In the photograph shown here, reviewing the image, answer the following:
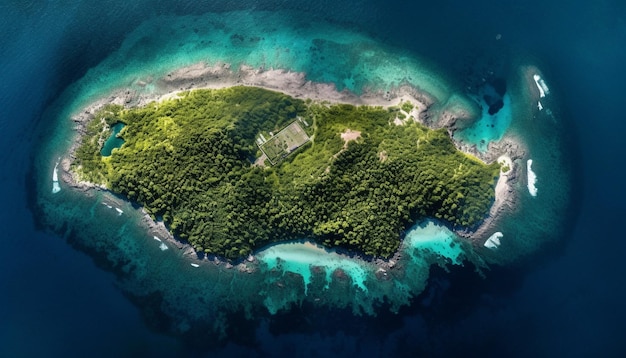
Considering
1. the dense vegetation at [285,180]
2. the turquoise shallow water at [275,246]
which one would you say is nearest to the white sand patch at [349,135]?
the dense vegetation at [285,180]

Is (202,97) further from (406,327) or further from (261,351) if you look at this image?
(406,327)

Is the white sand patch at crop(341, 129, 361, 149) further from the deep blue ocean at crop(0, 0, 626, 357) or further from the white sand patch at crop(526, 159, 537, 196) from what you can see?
the white sand patch at crop(526, 159, 537, 196)

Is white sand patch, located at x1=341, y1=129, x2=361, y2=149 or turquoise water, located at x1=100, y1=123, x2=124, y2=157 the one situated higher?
white sand patch, located at x1=341, y1=129, x2=361, y2=149

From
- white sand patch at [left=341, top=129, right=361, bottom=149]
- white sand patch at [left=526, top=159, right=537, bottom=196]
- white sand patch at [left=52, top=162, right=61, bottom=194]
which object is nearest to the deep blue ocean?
white sand patch at [left=52, top=162, right=61, bottom=194]

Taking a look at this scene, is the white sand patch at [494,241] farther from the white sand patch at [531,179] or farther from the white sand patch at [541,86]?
the white sand patch at [541,86]

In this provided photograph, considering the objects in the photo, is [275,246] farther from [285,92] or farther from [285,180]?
[285,92]

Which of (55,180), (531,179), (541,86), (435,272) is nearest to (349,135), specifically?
(435,272)
